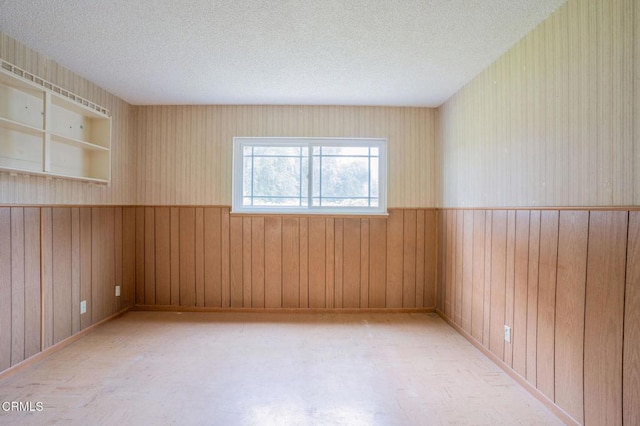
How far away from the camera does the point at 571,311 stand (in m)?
1.80

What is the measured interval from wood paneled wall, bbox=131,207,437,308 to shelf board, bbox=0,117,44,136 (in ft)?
4.79

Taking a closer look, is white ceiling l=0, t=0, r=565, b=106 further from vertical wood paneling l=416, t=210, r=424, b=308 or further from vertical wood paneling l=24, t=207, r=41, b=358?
vertical wood paneling l=416, t=210, r=424, b=308

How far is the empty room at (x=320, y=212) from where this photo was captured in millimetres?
1784

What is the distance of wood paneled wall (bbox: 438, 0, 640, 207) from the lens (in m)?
1.52

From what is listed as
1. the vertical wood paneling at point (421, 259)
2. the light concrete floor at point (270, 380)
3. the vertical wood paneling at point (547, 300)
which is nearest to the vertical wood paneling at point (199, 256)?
the light concrete floor at point (270, 380)

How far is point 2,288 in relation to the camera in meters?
2.23

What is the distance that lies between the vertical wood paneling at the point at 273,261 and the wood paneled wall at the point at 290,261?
0.01 m

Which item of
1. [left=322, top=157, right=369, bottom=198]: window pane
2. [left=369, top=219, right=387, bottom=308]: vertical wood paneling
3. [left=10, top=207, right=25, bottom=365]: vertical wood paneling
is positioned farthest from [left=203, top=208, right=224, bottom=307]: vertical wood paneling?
[left=369, top=219, right=387, bottom=308]: vertical wood paneling

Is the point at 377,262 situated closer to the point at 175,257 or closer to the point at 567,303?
the point at 567,303

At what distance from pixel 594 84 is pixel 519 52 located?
2.50 ft

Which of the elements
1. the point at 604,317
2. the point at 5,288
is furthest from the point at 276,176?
the point at 604,317

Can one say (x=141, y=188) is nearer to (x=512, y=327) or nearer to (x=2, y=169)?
(x=2, y=169)

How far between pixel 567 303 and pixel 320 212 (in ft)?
7.90

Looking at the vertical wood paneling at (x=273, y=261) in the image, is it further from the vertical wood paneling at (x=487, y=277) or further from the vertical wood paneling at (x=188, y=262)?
the vertical wood paneling at (x=487, y=277)
